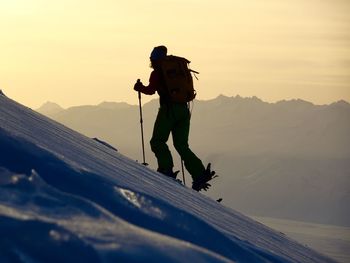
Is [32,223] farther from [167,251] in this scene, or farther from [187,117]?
[187,117]

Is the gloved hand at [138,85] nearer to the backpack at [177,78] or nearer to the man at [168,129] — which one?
the man at [168,129]

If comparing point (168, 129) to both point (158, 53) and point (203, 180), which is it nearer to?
point (203, 180)

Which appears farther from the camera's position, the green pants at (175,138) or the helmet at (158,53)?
the green pants at (175,138)

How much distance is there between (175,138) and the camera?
435 inches

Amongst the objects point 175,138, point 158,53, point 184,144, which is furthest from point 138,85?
point 184,144

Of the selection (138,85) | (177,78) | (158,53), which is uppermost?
(158,53)

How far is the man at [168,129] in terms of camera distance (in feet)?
35.3

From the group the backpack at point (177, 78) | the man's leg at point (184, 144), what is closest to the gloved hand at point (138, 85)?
the backpack at point (177, 78)

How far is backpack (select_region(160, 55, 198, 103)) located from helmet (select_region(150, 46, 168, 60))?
0.07 m

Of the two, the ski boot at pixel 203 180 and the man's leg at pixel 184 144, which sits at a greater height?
the man's leg at pixel 184 144

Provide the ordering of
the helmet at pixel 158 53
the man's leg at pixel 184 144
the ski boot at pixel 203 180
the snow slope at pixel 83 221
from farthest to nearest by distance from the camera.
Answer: the man's leg at pixel 184 144 < the ski boot at pixel 203 180 < the helmet at pixel 158 53 < the snow slope at pixel 83 221

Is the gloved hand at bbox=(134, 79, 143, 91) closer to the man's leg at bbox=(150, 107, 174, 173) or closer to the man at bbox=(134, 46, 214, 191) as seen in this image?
the man at bbox=(134, 46, 214, 191)

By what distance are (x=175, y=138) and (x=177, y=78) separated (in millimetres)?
849

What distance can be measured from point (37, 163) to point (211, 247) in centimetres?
96
